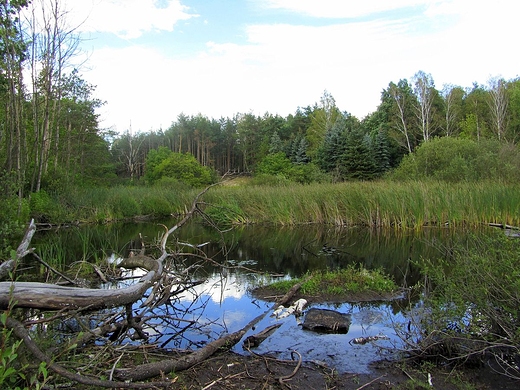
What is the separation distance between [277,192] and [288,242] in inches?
226

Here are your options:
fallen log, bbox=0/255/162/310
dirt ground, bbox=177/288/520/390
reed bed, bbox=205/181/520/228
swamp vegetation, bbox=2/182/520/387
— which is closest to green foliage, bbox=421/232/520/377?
swamp vegetation, bbox=2/182/520/387

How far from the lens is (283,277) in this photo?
24.3ft

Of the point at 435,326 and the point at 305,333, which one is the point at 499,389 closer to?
the point at 435,326

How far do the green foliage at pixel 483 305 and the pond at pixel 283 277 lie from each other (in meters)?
0.52

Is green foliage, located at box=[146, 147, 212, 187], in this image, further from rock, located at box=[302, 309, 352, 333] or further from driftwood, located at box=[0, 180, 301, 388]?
driftwood, located at box=[0, 180, 301, 388]

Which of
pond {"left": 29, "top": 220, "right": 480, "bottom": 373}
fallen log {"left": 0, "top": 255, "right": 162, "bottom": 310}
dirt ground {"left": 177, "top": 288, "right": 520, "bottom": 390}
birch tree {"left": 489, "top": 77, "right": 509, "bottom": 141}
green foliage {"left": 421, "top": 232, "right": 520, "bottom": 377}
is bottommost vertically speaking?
pond {"left": 29, "top": 220, "right": 480, "bottom": 373}

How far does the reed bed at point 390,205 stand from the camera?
13.4 metres

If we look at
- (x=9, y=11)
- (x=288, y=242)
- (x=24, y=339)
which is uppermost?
(x=9, y=11)

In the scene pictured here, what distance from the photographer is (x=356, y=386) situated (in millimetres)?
3230

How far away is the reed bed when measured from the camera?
13367 millimetres

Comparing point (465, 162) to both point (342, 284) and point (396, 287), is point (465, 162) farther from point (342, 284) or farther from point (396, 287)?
point (342, 284)

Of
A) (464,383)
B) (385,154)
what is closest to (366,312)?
(464,383)

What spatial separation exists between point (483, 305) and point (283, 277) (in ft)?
14.1

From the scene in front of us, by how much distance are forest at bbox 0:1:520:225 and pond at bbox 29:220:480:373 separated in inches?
71.2
